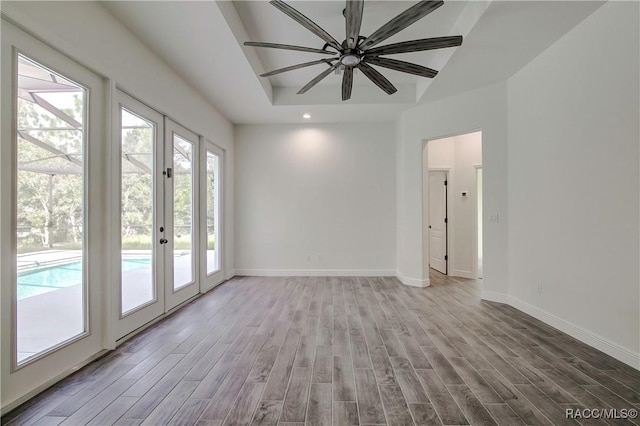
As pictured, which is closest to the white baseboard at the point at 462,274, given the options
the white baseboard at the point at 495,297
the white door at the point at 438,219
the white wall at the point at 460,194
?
the white wall at the point at 460,194

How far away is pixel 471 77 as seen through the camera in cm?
343

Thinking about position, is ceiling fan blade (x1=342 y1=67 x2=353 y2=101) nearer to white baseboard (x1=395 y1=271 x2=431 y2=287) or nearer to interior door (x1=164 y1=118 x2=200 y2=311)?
interior door (x1=164 y1=118 x2=200 y2=311)

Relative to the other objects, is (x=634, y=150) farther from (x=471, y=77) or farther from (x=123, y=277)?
(x=123, y=277)

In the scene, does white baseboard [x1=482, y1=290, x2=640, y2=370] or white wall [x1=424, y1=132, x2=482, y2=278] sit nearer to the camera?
white baseboard [x1=482, y1=290, x2=640, y2=370]

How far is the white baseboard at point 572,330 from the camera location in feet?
6.93

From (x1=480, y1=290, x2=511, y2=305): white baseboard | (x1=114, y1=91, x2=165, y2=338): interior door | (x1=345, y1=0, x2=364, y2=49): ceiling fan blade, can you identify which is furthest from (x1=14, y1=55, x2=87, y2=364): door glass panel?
(x1=480, y1=290, x2=511, y2=305): white baseboard

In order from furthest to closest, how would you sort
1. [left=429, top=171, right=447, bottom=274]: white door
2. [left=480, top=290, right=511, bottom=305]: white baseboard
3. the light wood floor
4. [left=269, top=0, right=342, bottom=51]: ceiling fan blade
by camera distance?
[left=429, top=171, right=447, bottom=274]: white door, [left=480, top=290, right=511, bottom=305]: white baseboard, [left=269, top=0, right=342, bottom=51]: ceiling fan blade, the light wood floor

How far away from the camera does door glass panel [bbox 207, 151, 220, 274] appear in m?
4.39

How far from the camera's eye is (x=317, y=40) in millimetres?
3113

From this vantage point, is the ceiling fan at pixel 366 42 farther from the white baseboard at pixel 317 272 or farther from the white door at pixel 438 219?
the white baseboard at pixel 317 272

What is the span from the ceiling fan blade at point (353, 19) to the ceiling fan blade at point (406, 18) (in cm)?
10

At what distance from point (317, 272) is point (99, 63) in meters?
4.29

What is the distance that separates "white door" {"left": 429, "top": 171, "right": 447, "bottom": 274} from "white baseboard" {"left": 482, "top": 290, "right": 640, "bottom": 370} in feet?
5.76

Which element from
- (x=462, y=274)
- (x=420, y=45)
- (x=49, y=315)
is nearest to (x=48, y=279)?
(x=49, y=315)
